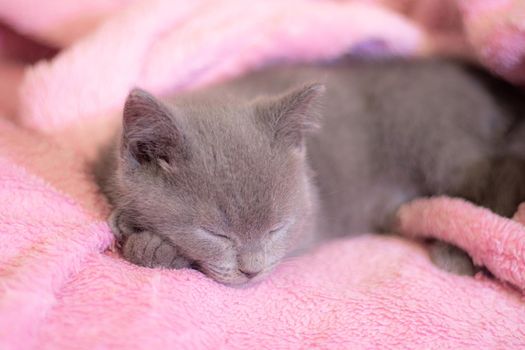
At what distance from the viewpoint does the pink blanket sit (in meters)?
0.81

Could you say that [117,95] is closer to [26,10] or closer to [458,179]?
[26,10]

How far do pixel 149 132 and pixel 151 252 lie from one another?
222 mm

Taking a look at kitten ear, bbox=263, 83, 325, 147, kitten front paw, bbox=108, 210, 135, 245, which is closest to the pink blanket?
kitten front paw, bbox=108, 210, 135, 245

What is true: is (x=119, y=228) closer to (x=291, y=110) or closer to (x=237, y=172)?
(x=237, y=172)

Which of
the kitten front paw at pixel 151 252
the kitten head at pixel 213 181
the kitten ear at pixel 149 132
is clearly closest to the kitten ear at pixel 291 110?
the kitten head at pixel 213 181

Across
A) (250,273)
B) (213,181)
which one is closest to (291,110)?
(213,181)

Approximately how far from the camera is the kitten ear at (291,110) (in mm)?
1023

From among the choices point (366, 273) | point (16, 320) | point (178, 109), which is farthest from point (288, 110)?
point (16, 320)

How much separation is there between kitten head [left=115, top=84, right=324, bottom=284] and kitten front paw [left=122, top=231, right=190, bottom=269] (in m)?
0.01

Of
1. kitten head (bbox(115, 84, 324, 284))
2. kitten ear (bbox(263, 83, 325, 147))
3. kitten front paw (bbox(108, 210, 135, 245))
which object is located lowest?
kitten front paw (bbox(108, 210, 135, 245))

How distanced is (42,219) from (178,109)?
0.33 metres

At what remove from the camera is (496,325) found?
928 millimetres

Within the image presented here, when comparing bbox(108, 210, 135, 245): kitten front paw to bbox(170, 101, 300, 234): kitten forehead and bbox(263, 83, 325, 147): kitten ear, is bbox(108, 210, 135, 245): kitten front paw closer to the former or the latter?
bbox(170, 101, 300, 234): kitten forehead

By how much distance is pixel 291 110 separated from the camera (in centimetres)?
103
